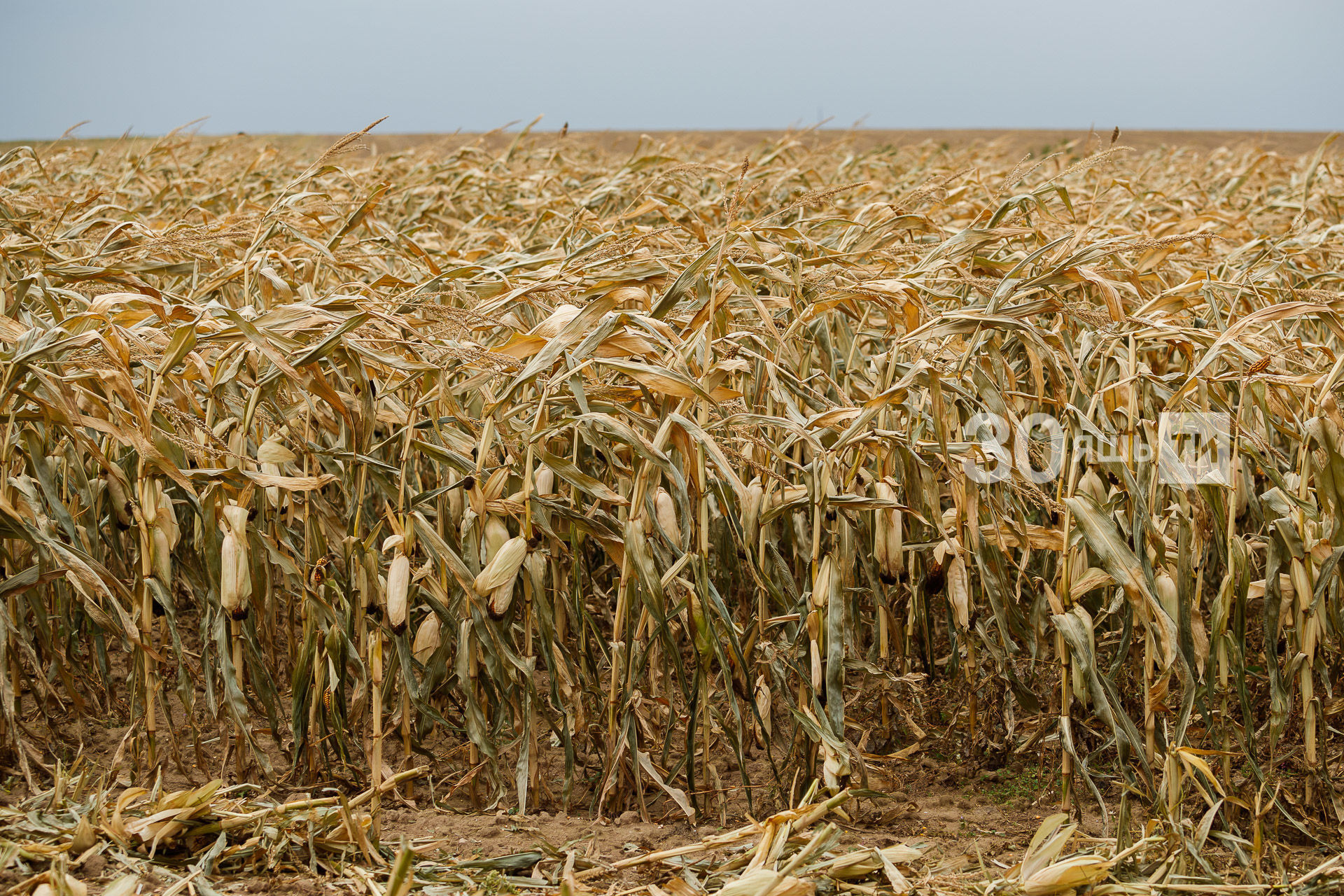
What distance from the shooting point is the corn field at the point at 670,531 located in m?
1.65

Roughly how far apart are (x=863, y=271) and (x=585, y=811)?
51.0 inches

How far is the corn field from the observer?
5.43 feet

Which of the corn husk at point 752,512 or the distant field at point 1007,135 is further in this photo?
the distant field at point 1007,135

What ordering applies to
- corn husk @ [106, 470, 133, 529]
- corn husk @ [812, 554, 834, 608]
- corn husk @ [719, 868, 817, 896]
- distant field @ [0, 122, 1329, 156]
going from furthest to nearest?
distant field @ [0, 122, 1329, 156], corn husk @ [106, 470, 133, 529], corn husk @ [812, 554, 834, 608], corn husk @ [719, 868, 817, 896]

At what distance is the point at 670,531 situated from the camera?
1673mm

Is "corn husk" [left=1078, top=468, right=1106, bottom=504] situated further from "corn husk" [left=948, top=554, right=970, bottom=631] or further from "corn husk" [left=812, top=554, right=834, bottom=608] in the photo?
"corn husk" [left=812, top=554, right=834, bottom=608]

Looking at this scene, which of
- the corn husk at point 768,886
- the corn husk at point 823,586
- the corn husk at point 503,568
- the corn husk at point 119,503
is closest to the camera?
the corn husk at point 768,886

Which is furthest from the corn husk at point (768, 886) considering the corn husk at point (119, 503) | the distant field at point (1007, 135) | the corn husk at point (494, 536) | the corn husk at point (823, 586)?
the distant field at point (1007, 135)

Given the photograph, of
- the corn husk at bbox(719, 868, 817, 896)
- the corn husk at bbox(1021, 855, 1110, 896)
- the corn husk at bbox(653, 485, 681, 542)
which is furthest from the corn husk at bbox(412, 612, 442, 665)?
the corn husk at bbox(1021, 855, 1110, 896)

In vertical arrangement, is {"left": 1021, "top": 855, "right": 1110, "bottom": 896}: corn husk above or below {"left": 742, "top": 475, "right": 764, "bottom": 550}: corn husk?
below

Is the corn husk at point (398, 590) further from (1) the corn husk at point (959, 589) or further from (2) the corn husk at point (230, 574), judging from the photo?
(1) the corn husk at point (959, 589)

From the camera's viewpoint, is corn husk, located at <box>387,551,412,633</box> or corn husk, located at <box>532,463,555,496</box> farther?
corn husk, located at <box>532,463,555,496</box>

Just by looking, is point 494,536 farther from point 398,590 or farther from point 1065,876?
point 1065,876

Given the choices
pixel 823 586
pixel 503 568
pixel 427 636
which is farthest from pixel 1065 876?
pixel 427 636
